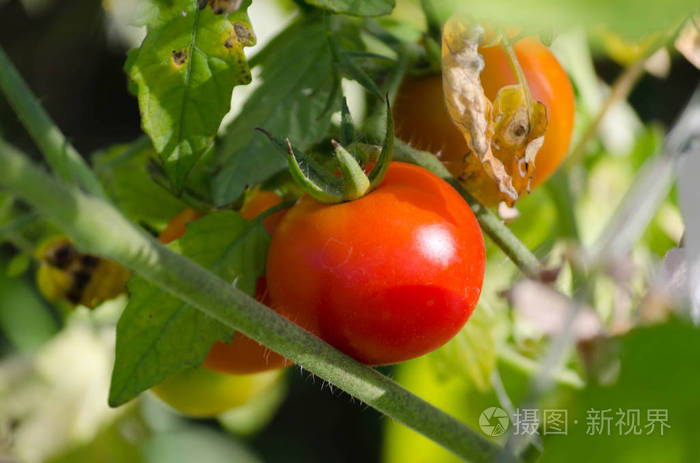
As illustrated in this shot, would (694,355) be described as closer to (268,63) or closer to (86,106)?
(268,63)

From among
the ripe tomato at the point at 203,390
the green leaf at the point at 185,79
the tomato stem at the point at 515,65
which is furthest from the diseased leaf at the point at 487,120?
the ripe tomato at the point at 203,390

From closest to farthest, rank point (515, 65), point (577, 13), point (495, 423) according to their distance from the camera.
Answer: point (577, 13) → point (515, 65) → point (495, 423)

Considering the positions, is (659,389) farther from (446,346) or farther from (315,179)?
(446,346)

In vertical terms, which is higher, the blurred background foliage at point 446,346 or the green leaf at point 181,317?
the green leaf at point 181,317

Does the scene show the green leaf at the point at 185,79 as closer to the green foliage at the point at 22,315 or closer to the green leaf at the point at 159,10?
the green leaf at the point at 159,10

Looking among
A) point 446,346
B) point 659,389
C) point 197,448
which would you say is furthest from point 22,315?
point 659,389

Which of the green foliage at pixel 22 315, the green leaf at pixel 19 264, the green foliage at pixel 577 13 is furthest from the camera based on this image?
the green foliage at pixel 22 315
